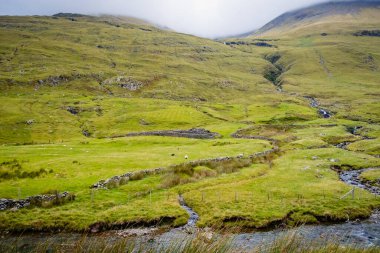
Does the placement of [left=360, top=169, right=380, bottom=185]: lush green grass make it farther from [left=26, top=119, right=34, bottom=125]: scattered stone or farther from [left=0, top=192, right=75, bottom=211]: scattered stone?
[left=26, top=119, right=34, bottom=125]: scattered stone

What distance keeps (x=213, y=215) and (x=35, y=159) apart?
3796 cm

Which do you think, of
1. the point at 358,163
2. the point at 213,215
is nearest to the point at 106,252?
the point at 213,215

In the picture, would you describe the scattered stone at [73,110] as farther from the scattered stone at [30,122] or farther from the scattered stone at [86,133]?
the scattered stone at [86,133]

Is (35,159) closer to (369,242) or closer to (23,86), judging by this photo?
(369,242)

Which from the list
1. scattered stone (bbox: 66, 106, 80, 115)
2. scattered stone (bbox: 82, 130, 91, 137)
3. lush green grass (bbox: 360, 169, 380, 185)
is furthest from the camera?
scattered stone (bbox: 66, 106, 80, 115)

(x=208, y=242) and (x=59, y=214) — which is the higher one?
(x=208, y=242)

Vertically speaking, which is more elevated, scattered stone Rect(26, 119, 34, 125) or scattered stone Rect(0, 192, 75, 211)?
scattered stone Rect(0, 192, 75, 211)

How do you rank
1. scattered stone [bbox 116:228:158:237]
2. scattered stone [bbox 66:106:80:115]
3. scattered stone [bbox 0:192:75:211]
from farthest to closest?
scattered stone [bbox 66:106:80:115]
scattered stone [bbox 0:192:75:211]
scattered stone [bbox 116:228:158:237]

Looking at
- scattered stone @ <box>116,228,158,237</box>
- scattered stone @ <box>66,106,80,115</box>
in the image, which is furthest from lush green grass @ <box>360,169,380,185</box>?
scattered stone @ <box>66,106,80,115</box>

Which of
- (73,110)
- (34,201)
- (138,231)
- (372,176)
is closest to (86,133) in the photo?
(73,110)

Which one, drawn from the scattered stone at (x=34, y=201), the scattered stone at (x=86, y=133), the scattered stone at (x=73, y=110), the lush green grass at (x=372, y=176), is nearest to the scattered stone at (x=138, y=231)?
the scattered stone at (x=34, y=201)

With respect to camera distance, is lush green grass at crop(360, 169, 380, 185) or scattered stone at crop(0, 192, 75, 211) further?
lush green grass at crop(360, 169, 380, 185)

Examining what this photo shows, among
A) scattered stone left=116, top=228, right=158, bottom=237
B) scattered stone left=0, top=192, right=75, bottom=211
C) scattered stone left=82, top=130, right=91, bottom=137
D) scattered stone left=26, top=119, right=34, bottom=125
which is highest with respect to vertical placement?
scattered stone left=0, top=192, right=75, bottom=211

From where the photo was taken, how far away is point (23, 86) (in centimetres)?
18075
